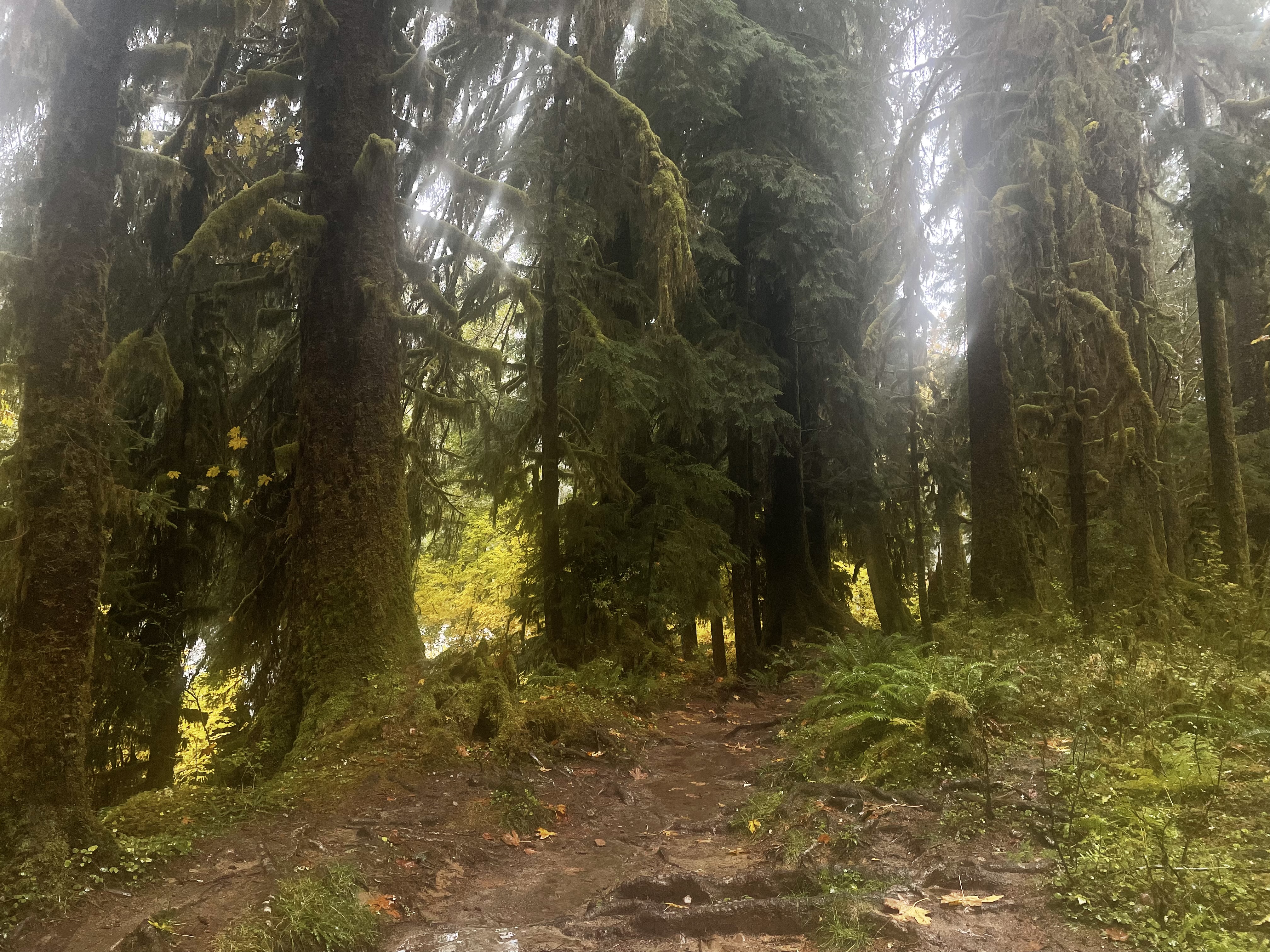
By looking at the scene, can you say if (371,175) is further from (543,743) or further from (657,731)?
(657,731)

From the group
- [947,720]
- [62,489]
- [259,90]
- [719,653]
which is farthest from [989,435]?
[62,489]

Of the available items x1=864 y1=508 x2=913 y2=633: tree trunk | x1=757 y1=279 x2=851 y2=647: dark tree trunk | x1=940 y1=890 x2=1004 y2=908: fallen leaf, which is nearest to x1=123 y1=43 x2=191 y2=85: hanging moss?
x1=940 y1=890 x2=1004 y2=908: fallen leaf

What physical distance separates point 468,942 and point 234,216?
6546mm

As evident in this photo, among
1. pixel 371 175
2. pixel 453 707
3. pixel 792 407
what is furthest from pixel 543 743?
pixel 792 407

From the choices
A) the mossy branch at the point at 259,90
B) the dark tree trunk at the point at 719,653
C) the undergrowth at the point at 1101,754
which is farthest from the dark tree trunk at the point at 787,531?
the mossy branch at the point at 259,90

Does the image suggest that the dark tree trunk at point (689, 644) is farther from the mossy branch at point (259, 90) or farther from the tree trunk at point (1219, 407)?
the mossy branch at point (259, 90)

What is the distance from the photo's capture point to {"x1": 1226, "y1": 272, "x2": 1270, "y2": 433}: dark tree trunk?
1639cm

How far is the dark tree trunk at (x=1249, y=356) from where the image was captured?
16.4 m

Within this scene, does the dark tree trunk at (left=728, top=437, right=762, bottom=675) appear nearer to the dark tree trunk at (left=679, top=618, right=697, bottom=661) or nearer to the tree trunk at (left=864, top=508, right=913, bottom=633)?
the dark tree trunk at (left=679, top=618, right=697, bottom=661)

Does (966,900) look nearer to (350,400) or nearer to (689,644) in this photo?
(350,400)

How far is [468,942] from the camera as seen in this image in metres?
4.35

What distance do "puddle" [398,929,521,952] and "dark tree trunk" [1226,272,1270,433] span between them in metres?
17.5

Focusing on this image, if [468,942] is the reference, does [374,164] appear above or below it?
above

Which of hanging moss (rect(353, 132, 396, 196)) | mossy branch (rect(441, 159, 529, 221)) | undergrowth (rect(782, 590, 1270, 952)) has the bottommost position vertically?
undergrowth (rect(782, 590, 1270, 952))
